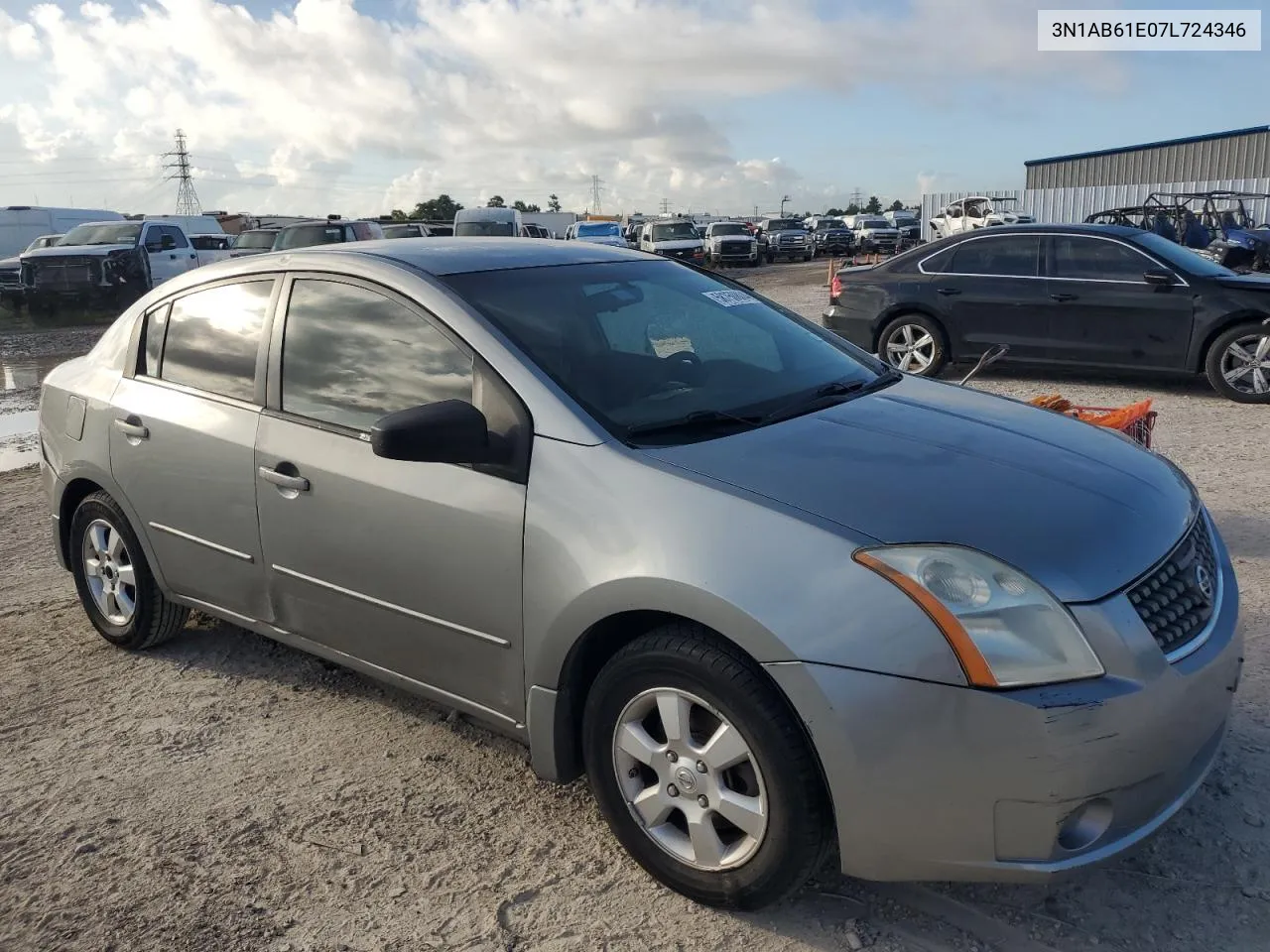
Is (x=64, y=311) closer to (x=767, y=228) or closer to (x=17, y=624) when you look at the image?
(x=17, y=624)

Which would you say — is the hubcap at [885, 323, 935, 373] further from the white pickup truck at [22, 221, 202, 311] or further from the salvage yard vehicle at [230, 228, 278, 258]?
the salvage yard vehicle at [230, 228, 278, 258]

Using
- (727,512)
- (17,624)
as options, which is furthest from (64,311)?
(727,512)

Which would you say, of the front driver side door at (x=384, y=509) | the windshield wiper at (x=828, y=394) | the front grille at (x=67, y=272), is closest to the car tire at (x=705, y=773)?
the front driver side door at (x=384, y=509)

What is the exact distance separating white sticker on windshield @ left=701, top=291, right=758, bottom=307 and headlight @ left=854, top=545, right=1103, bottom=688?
1.76 metres

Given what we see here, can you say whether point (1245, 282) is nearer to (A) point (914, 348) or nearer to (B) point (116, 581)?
(A) point (914, 348)

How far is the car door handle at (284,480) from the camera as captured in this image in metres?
3.44

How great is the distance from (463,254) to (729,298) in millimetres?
1011

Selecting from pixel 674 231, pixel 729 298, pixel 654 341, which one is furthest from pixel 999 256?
pixel 674 231

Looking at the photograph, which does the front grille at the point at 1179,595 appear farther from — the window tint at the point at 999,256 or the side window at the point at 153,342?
the window tint at the point at 999,256

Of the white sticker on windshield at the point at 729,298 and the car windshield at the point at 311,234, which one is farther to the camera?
the car windshield at the point at 311,234

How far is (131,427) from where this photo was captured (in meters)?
4.17

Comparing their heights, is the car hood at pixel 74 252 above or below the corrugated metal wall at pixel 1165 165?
below

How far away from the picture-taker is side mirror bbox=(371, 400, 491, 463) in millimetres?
2832

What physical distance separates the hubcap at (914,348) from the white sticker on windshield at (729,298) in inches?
262
